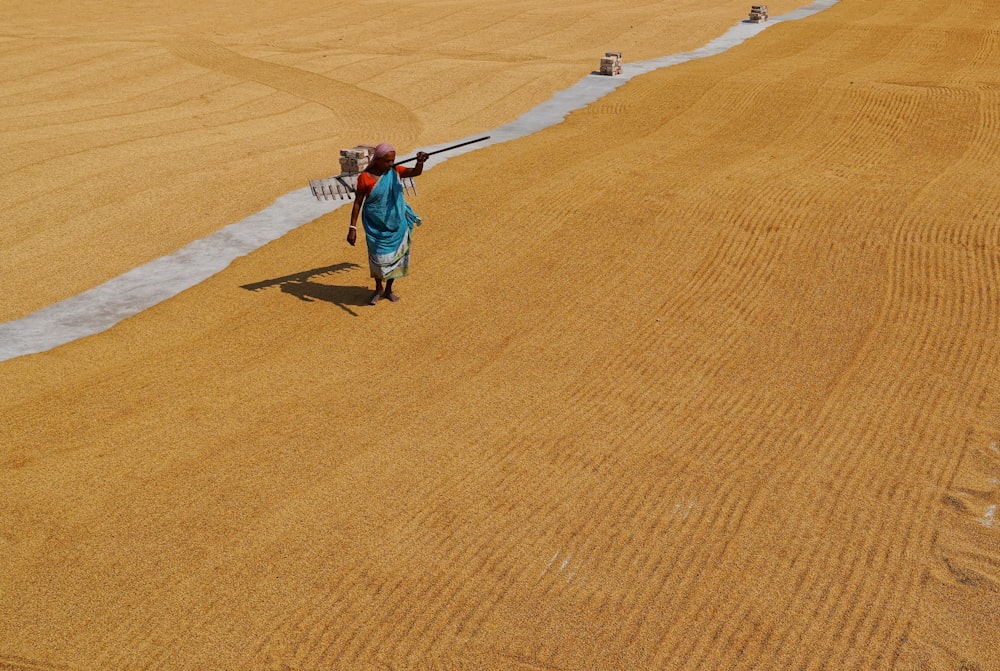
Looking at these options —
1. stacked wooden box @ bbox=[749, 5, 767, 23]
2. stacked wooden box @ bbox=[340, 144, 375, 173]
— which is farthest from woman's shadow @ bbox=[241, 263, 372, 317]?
stacked wooden box @ bbox=[749, 5, 767, 23]

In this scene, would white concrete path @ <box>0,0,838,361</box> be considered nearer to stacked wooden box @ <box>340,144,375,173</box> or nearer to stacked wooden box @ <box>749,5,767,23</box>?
stacked wooden box @ <box>340,144,375,173</box>

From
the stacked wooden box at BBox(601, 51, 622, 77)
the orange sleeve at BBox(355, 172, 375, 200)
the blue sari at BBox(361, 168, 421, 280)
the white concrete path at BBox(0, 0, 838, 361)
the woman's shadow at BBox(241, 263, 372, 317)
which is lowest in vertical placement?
the woman's shadow at BBox(241, 263, 372, 317)

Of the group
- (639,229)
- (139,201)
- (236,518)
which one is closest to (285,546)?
(236,518)

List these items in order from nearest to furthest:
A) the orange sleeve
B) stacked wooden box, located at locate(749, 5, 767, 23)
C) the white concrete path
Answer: the orange sleeve, the white concrete path, stacked wooden box, located at locate(749, 5, 767, 23)

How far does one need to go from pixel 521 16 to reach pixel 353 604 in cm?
2795

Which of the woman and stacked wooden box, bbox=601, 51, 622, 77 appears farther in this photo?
stacked wooden box, bbox=601, 51, 622, 77

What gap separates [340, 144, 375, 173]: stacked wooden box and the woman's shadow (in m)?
3.73

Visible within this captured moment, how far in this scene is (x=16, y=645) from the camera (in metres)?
5.96

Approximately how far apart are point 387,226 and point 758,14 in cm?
2266

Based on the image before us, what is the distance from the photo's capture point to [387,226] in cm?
1046

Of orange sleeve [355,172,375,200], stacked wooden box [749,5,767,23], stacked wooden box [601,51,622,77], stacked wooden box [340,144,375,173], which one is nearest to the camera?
orange sleeve [355,172,375,200]

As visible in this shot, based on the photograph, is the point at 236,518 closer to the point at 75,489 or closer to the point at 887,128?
the point at 75,489

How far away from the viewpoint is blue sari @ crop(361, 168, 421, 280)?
10.3 metres

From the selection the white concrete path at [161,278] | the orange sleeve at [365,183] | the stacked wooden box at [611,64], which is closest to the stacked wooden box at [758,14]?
the stacked wooden box at [611,64]
